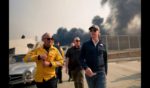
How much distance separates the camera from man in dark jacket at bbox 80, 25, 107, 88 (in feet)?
17.3

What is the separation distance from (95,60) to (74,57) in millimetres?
2891

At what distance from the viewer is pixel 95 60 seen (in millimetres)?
5285

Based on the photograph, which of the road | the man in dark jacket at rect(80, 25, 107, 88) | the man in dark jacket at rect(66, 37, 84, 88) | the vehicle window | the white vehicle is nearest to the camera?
the man in dark jacket at rect(80, 25, 107, 88)

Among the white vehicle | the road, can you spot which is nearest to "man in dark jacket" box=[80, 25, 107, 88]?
the white vehicle

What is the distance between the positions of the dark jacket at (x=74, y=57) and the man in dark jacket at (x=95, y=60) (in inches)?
96.0

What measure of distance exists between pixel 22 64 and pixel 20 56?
2.72 feet

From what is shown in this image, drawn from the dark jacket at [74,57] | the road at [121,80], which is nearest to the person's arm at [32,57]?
the dark jacket at [74,57]

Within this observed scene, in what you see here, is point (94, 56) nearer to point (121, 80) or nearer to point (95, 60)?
point (95, 60)

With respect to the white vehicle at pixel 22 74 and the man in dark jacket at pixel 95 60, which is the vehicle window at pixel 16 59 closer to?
the white vehicle at pixel 22 74

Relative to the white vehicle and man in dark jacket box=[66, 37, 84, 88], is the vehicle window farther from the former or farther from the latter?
man in dark jacket box=[66, 37, 84, 88]

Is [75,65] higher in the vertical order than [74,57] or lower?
lower

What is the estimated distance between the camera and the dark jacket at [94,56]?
5293 millimetres

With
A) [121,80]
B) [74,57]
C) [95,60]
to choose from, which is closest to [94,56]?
[95,60]

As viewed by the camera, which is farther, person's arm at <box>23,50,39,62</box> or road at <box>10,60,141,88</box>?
road at <box>10,60,141,88</box>
